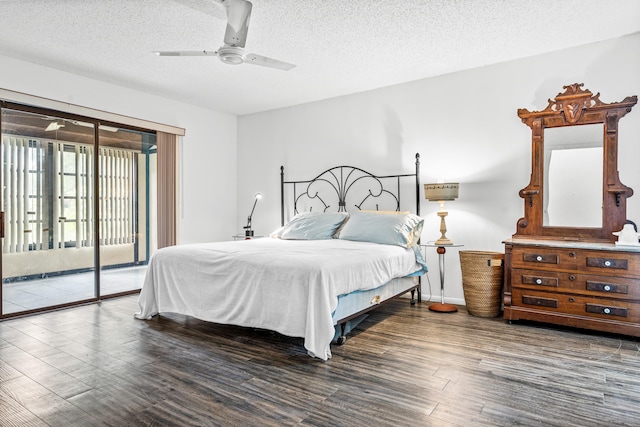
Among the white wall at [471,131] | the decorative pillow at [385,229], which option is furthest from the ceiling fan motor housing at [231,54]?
the white wall at [471,131]

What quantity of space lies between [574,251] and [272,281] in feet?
8.25

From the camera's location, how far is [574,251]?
3309 millimetres

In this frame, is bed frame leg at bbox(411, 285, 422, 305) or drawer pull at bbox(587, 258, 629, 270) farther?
bed frame leg at bbox(411, 285, 422, 305)

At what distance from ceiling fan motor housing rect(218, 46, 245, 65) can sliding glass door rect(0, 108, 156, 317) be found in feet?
8.26

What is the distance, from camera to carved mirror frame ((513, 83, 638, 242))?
11.5 ft

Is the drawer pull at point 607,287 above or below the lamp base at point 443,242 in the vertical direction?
below

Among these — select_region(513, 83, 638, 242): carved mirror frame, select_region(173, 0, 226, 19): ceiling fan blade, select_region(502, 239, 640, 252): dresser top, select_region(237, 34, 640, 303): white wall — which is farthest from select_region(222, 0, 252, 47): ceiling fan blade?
select_region(502, 239, 640, 252): dresser top

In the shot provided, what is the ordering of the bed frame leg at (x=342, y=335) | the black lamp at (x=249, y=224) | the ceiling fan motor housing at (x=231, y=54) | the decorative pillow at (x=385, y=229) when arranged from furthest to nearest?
the black lamp at (x=249, y=224), the decorative pillow at (x=385, y=229), the bed frame leg at (x=342, y=335), the ceiling fan motor housing at (x=231, y=54)

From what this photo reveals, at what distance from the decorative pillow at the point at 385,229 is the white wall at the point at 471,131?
541mm

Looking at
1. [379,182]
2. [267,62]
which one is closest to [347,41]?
[267,62]

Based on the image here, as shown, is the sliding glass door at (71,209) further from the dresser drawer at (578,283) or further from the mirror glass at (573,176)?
the mirror glass at (573,176)

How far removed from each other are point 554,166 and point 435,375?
2500 mm

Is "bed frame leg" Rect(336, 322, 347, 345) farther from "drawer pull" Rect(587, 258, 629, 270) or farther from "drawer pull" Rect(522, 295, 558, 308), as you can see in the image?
"drawer pull" Rect(587, 258, 629, 270)

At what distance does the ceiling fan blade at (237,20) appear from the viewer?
2736 mm
